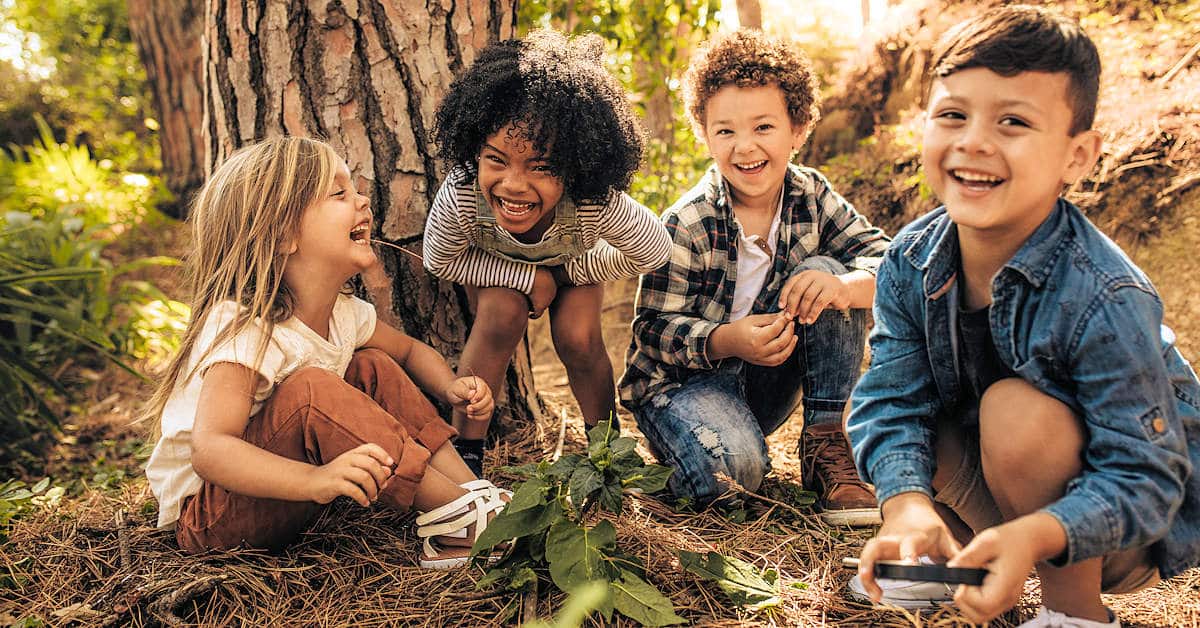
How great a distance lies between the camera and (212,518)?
1989mm

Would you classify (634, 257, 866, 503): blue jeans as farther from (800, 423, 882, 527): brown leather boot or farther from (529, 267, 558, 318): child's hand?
(529, 267, 558, 318): child's hand

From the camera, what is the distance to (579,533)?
71.0 inches

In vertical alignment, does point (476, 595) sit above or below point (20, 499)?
above

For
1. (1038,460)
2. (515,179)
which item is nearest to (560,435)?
(515,179)

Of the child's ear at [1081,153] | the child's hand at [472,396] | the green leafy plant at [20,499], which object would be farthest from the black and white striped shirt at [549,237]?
the green leafy plant at [20,499]

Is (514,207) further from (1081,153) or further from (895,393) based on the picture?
(1081,153)

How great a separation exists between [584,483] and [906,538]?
0.67 metres

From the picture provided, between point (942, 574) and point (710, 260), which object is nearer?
point (942, 574)

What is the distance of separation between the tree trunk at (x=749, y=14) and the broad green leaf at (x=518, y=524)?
2.35m

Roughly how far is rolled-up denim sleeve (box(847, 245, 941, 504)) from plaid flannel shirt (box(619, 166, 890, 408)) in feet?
2.35

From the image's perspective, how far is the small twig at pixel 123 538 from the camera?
6.75ft

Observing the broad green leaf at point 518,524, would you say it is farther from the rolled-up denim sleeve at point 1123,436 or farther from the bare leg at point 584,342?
the rolled-up denim sleeve at point 1123,436

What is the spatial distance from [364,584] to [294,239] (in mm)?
866

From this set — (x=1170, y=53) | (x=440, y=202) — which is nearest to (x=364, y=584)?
(x=440, y=202)
